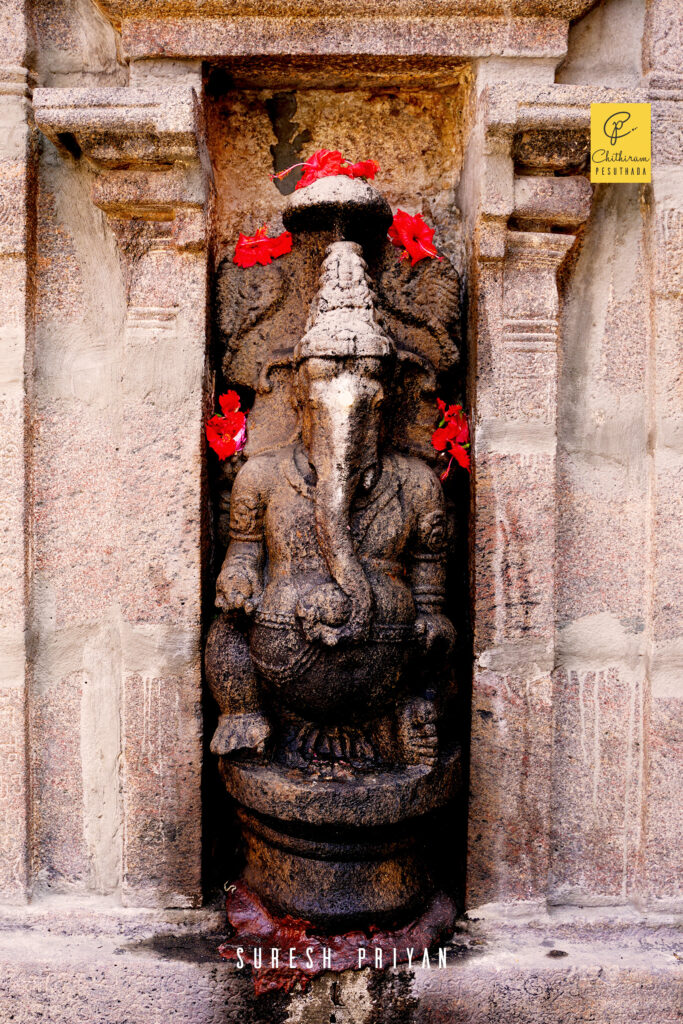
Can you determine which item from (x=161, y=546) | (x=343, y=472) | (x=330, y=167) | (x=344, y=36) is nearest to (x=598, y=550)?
(x=343, y=472)

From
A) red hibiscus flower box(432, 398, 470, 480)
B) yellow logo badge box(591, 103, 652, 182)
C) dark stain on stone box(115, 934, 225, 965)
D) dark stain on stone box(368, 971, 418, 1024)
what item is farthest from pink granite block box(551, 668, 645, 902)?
yellow logo badge box(591, 103, 652, 182)

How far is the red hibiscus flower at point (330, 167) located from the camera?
7.79ft

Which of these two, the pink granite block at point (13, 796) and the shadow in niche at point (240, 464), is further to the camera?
the shadow in niche at point (240, 464)

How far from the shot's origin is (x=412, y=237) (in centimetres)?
240

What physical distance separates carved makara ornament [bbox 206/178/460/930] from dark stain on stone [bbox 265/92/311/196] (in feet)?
1.31

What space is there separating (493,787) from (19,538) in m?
1.50

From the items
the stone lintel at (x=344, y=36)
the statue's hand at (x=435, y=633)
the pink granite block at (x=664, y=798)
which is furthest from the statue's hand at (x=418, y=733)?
the stone lintel at (x=344, y=36)

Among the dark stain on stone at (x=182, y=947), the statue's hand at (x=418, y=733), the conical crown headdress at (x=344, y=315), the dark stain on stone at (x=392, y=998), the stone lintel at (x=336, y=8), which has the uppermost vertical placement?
the stone lintel at (x=336, y=8)

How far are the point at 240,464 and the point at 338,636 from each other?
66 centimetres

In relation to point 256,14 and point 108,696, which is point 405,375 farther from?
point 108,696

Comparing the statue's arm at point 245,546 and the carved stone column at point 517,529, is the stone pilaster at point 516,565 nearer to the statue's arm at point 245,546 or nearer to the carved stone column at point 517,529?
the carved stone column at point 517,529

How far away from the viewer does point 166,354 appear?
227 centimetres

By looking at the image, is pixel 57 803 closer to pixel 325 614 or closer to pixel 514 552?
pixel 325 614

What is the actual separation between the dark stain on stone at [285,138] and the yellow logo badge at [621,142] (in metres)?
0.93
